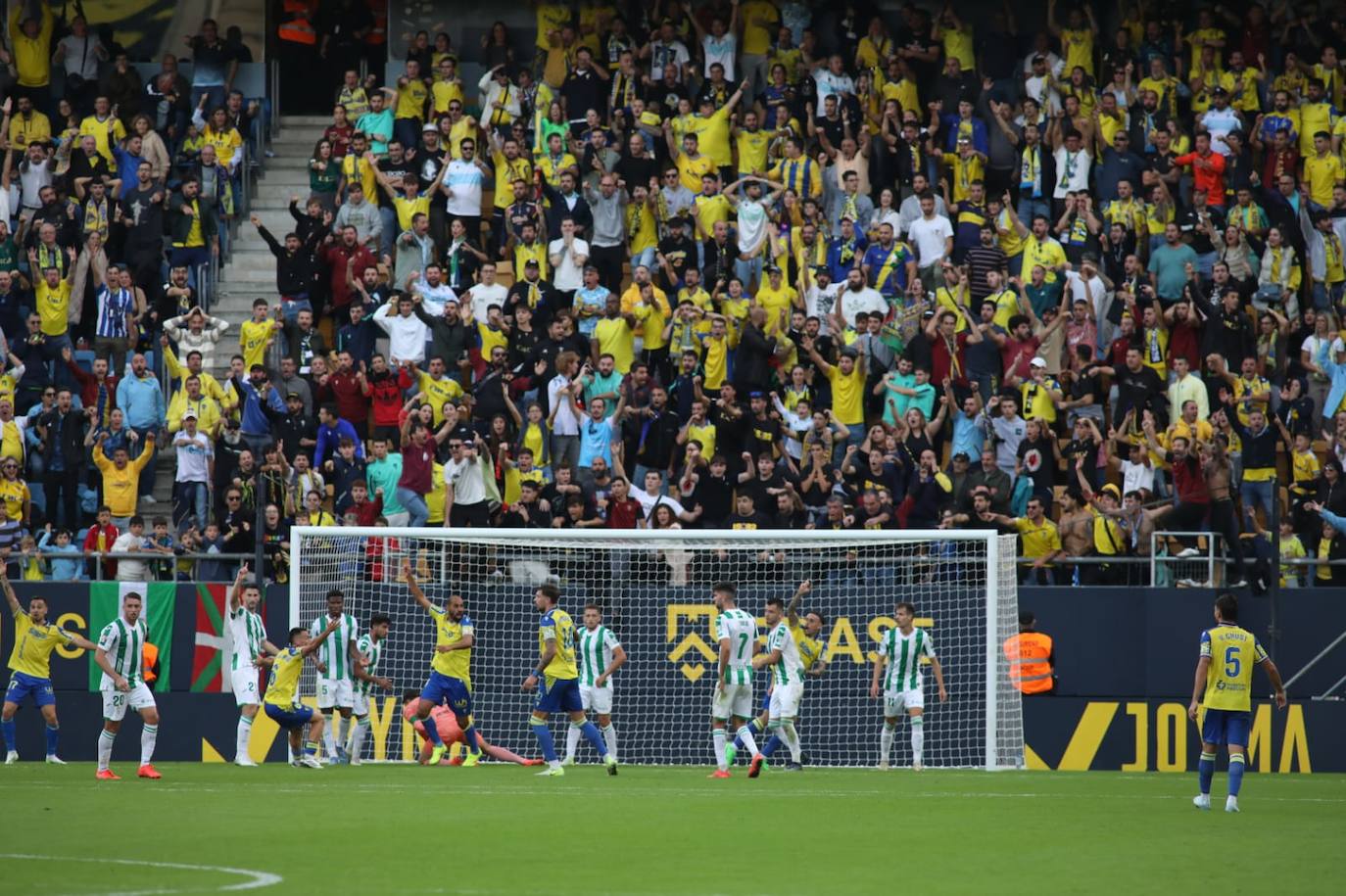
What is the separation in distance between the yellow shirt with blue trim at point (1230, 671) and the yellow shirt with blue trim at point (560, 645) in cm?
714

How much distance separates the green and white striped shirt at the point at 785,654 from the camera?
2183 cm

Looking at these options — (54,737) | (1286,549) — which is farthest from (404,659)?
(1286,549)

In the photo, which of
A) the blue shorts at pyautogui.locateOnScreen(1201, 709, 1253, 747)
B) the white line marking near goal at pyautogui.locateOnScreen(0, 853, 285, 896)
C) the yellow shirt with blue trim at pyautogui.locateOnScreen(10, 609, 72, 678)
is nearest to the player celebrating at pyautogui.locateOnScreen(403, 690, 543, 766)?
the yellow shirt with blue trim at pyautogui.locateOnScreen(10, 609, 72, 678)

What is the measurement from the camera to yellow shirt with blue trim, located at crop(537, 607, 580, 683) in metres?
21.0

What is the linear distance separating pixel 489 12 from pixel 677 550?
11465 millimetres

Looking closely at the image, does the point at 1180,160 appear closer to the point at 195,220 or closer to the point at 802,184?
the point at 802,184

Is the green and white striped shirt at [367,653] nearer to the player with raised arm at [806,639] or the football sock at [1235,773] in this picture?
the player with raised arm at [806,639]

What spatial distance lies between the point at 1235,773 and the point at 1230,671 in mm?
800

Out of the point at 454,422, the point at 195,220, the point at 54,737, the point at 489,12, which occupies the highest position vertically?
the point at 489,12

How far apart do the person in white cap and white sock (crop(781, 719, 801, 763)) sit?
25.5ft

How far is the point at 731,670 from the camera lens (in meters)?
22.5

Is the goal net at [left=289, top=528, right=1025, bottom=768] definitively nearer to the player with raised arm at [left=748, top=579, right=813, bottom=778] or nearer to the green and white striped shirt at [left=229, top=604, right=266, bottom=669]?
the green and white striped shirt at [left=229, top=604, right=266, bottom=669]

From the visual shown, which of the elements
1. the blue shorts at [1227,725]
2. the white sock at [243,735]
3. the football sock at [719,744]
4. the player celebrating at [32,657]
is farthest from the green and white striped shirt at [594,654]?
the blue shorts at [1227,725]

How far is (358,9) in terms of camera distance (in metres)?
32.5
